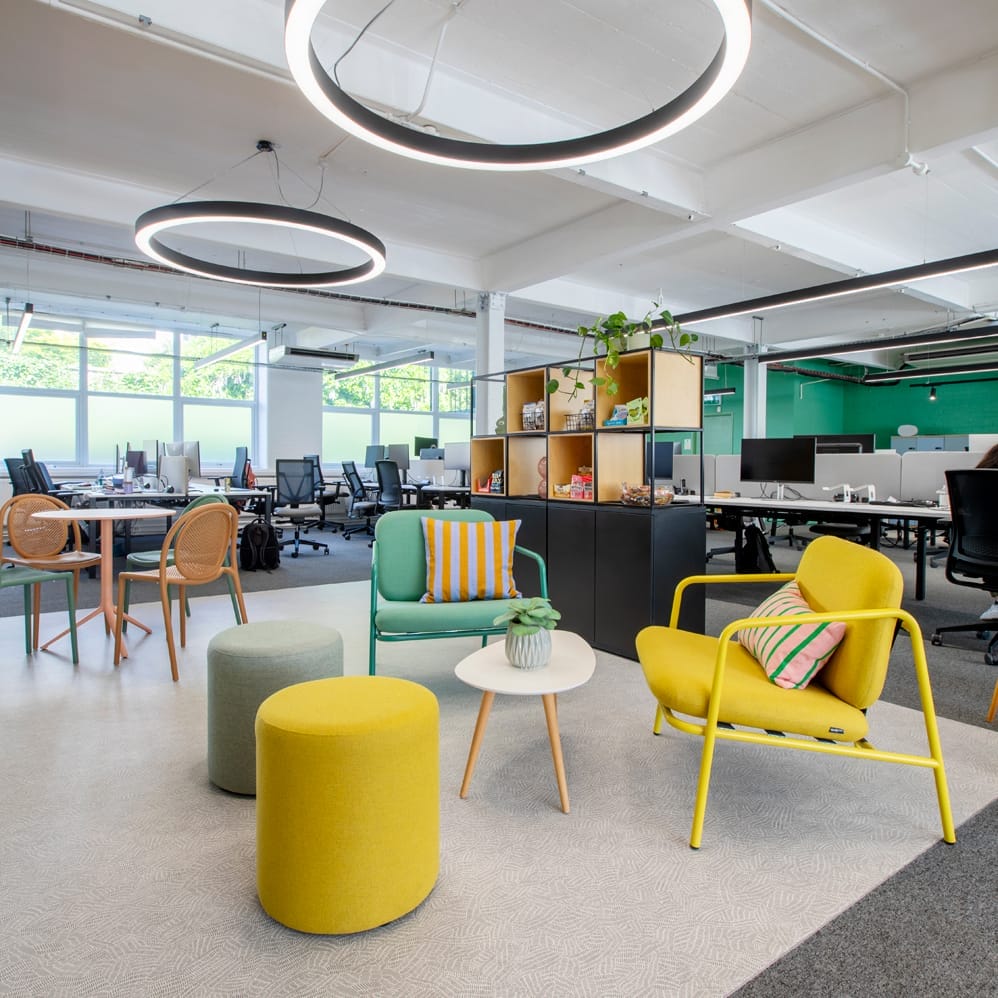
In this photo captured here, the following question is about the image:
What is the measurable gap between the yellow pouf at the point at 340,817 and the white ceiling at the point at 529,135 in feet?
11.5

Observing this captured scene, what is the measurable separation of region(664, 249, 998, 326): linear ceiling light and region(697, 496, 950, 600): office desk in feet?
5.87

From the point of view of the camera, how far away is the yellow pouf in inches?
62.5

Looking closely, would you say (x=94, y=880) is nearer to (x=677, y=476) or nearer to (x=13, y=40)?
(x=13, y=40)

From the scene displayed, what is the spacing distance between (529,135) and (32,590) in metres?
4.30

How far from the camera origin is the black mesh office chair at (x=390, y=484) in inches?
375

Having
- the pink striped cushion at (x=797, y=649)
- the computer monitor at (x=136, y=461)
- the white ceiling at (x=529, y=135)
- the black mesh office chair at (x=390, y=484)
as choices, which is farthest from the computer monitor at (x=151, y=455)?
the pink striped cushion at (x=797, y=649)

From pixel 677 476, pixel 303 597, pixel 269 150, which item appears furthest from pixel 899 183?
pixel 303 597

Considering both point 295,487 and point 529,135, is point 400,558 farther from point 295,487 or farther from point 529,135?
point 295,487

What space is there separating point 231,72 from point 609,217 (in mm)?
3607

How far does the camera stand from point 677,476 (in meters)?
7.66

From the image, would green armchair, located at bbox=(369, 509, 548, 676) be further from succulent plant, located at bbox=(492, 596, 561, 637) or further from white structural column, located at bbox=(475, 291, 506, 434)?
white structural column, located at bbox=(475, 291, 506, 434)

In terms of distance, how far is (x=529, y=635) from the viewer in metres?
2.34

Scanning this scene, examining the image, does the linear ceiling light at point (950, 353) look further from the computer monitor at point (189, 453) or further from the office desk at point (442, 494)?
the computer monitor at point (189, 453)

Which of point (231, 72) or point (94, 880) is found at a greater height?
point (231, 72)
